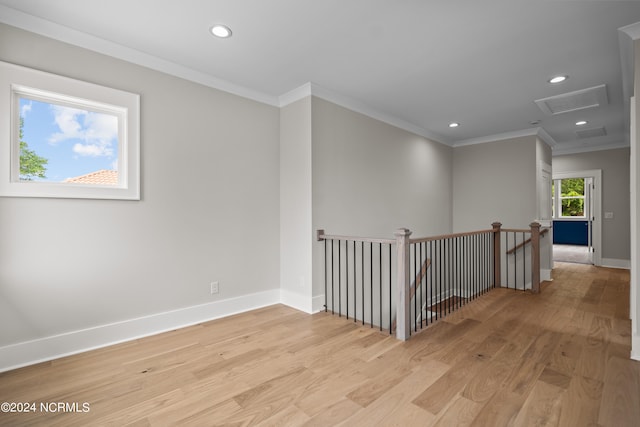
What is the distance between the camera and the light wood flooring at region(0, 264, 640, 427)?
1678 mm

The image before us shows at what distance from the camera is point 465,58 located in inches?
113

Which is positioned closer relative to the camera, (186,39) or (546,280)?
(186,39)

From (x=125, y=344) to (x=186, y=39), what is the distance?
8.56 ft

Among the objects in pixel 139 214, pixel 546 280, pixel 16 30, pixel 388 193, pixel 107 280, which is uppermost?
pixel 16 30

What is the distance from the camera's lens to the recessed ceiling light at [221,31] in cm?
238

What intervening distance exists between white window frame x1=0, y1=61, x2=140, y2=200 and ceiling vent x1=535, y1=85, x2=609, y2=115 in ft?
15.2

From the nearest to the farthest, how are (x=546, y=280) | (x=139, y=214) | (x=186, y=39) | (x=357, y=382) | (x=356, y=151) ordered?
(x=357, y=382) → (x=186, y=39) → (x=139, y=214) → (x=356, y=151) → (x=546, y=280)

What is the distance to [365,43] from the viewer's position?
2615mm

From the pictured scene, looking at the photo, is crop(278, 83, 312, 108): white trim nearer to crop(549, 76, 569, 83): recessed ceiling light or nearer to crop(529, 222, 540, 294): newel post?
crop(549, 76, 569, 83): recessed ceiling light

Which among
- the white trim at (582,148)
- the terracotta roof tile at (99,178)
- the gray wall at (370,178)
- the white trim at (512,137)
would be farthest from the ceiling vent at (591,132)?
the terracotta roof tile at (99,178)

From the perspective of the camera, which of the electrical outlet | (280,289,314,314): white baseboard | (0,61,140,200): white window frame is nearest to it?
(0,61,140,200): white window frame

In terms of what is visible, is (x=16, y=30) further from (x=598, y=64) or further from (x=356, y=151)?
(x=598, y=64)

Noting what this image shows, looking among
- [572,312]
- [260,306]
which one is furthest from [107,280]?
[572,312]

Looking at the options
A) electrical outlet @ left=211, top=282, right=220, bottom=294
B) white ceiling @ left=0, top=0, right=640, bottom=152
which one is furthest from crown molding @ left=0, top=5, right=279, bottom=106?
electrical outlet @ left=211, top=282, right=220, bottom=294
